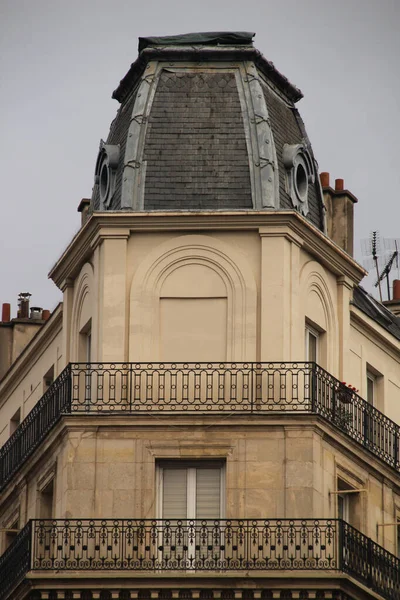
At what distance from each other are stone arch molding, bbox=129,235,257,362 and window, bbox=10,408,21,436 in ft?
28.9

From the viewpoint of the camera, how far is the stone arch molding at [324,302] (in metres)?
53.7

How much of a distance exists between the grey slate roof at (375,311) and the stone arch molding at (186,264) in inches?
196

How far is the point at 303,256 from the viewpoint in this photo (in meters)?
53.8

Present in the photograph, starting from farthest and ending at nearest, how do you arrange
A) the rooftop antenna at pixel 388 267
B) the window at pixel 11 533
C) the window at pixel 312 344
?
the rooftop antenna at pixel 388 267, the window at pixel 11 533, the window at pixel 312 344

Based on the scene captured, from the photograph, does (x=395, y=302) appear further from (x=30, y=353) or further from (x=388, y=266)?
(x=30, y=353)

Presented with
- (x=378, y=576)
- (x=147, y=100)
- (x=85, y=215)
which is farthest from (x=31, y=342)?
(x=378, y=576)

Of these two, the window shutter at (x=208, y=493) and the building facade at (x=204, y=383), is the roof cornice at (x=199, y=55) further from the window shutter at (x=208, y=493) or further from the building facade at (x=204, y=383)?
the window shutter at (x=208, y=493)

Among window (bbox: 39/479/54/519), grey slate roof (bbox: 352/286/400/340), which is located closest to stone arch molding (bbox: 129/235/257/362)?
window (bbox: 39/479/54/519)

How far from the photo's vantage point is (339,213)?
198 feet

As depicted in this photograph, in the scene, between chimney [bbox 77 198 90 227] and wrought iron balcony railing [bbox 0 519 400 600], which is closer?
wrought iron balcony railing [bbox 0 519 400 600]

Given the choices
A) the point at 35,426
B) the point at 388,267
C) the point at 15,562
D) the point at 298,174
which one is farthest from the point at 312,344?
→ the point at 388,267

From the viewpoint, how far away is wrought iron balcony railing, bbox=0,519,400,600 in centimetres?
5016

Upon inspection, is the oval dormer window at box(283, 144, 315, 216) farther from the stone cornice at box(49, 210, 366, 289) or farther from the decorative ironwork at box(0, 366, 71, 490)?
the decorative ironwork at box(0, 366, 71, 490)

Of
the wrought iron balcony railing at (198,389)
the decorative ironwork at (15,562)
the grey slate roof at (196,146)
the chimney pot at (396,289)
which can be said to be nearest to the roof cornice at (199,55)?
the grey slate roof at (196,146)
